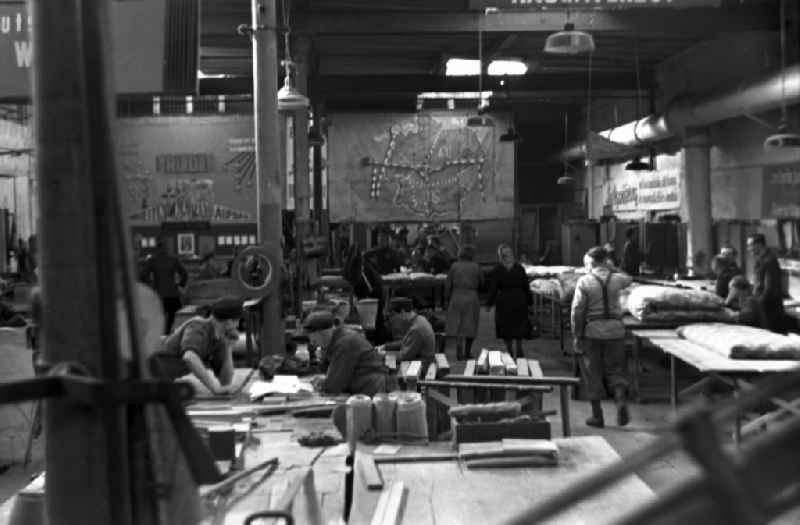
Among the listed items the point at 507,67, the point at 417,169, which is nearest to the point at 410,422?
the point at 417,169

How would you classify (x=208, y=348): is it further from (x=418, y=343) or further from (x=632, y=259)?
(x=632, y=259)

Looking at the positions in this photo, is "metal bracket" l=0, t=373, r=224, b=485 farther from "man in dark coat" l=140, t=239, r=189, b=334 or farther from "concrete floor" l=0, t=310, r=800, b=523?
"man in dark coat" l=140, t=239, r=189, b=334

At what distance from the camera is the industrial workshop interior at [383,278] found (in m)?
1.87

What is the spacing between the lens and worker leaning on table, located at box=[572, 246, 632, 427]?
11.0m

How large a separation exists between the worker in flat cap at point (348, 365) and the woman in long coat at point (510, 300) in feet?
22.1

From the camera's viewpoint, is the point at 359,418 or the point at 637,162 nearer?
the point at 359,418

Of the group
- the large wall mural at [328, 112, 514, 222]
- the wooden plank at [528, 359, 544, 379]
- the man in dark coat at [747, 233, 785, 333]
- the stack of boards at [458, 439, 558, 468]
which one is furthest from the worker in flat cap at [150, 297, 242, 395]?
the large wall mural at [328, 112, 514, 222]

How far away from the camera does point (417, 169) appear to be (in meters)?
19.5

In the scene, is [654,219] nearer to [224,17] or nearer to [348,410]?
[224,17]

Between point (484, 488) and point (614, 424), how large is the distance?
6.25 meters

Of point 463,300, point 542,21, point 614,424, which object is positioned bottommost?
point 614,424

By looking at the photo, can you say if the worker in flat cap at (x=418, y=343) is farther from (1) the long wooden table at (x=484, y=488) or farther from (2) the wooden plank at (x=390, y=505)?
(2) the wooden plank at (x=390, y=505)

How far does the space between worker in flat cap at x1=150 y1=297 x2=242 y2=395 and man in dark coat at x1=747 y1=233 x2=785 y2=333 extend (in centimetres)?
647

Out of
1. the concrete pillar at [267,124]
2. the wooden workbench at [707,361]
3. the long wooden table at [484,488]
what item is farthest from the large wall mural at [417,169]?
the long wooden table at [484,488]
